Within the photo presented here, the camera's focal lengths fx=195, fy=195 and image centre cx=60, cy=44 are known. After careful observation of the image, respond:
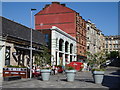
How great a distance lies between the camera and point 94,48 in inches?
3002

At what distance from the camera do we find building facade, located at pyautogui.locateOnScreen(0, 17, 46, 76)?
79.2ft

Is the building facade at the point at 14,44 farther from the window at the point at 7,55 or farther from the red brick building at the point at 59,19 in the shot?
the red brick building at the point at 59,19

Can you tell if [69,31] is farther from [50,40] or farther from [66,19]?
[50,40]

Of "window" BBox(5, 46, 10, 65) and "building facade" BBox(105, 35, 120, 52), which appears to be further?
"building facade" BBox(105, 35, 120, 52)

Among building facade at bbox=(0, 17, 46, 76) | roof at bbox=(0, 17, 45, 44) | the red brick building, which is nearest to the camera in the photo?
building facade at bbox=(0, 17, 46, 76)

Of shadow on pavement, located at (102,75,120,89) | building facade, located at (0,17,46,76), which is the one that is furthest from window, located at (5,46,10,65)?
shadow on pavement, located at (102,75,120,89)

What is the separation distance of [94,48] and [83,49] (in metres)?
14.8

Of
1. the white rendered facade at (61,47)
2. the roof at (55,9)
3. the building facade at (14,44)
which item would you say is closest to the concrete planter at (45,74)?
the building facade at (14,44)

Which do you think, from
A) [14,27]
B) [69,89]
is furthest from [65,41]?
[69,89]

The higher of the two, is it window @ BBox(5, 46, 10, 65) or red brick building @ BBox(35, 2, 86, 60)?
red brick building @ BBox(35, 2, 86, 60)

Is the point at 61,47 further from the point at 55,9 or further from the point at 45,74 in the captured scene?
the point at 45,74

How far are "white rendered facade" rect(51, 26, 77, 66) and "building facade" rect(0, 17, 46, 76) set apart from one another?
753cm

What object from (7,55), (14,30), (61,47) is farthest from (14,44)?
(61,47)

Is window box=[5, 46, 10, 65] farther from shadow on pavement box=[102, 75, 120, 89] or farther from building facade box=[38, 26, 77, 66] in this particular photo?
shadow on pavement box=[102, 75, 120, 89]
